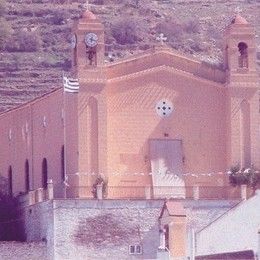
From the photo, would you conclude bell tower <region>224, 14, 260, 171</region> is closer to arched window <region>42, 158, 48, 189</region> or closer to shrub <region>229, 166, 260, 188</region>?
shrub <region>229, 166, 260, 188</region>

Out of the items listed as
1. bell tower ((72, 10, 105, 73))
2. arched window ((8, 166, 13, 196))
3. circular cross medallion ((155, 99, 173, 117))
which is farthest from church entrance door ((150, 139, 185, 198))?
arched window ((8, 166, 13, 196))

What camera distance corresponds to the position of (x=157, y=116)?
86.5m

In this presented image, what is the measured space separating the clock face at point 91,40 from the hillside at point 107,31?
3010 centimetres

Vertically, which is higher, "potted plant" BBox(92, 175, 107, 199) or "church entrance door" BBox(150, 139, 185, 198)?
"church entrance door" BBox(150, 139, 185, 198)

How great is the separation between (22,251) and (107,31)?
45802mm

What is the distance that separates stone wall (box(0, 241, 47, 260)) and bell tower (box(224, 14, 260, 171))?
858cm

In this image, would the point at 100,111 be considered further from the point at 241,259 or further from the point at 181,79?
the point at 241,259

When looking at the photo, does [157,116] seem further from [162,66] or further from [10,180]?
[10,180]

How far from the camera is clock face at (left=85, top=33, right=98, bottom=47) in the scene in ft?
281

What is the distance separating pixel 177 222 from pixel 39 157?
10386 millimetres

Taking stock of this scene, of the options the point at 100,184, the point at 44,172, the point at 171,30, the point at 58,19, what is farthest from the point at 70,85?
the point at 58,19

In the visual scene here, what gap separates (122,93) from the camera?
3393 inches

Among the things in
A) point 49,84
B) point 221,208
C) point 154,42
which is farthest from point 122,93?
point 154,42

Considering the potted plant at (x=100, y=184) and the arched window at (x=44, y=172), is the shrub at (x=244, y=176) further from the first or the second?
the arched window at (x=44, y=172)
